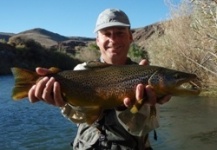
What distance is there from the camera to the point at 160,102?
3424 millimetres

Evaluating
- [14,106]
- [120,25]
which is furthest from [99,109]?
[14,106]

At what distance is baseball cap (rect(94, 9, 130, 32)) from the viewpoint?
12.0 feet

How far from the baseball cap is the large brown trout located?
1.26 ft

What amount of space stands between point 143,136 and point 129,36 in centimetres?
86

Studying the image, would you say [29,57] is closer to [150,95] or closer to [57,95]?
[57,95]

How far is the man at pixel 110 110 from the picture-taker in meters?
3.38

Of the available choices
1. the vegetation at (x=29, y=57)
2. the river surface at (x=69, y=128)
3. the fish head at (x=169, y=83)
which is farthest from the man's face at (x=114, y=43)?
the vegetation at (x=29, y=57)

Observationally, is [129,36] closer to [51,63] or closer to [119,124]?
[119,124]

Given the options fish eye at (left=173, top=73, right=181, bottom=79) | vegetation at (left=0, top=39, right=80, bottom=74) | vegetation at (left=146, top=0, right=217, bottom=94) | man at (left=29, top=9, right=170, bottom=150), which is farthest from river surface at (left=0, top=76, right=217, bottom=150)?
vegetation at (left=0, top=39, right=80, bottom=74)

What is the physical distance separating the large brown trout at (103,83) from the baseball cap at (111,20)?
383 mm

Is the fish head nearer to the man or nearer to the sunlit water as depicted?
the man

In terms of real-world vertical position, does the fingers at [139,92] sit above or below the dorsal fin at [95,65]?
below

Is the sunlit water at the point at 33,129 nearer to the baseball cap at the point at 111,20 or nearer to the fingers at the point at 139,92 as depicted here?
the baseball cap at the point at 111,20

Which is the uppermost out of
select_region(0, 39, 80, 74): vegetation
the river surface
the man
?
the man
